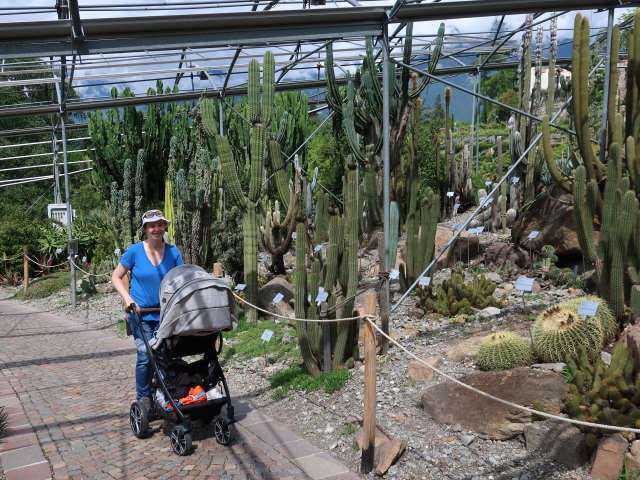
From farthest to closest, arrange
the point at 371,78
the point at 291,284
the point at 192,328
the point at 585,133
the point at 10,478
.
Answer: the point at 291,284
the point at 371,78
the point at 585,133
the point at 192,328
the point at 10,478

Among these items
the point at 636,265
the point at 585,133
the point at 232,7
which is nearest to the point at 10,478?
the point at 636,265

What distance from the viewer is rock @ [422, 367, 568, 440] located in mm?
4043

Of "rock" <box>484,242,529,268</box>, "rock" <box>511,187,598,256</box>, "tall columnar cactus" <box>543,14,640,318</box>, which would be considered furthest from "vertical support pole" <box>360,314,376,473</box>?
"rock" <box>484,242,529,268</box>

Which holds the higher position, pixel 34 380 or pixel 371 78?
pixel 371 78

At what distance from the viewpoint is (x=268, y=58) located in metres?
7.70

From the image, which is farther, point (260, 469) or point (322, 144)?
point (322, 144)

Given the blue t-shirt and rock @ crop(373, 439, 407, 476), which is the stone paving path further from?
the blue t-shirt

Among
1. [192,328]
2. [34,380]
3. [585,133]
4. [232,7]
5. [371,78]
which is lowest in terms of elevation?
[34,380]

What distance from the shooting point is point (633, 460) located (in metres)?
3.31

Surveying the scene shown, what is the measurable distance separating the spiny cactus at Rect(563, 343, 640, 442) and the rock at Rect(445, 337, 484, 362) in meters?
1.16

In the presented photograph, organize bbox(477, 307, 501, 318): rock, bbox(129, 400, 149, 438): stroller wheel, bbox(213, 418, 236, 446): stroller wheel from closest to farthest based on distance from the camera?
bbox(213, 418, 236, 446): stroller wheel
bbox(129, 400, 149, 438): stroller wheel
bbox(477, 307, 501, 318): rock

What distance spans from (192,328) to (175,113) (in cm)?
1219

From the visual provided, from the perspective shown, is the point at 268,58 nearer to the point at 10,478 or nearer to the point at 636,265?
the point at 636,265

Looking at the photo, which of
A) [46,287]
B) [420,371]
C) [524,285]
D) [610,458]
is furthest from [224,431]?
[46,287]
